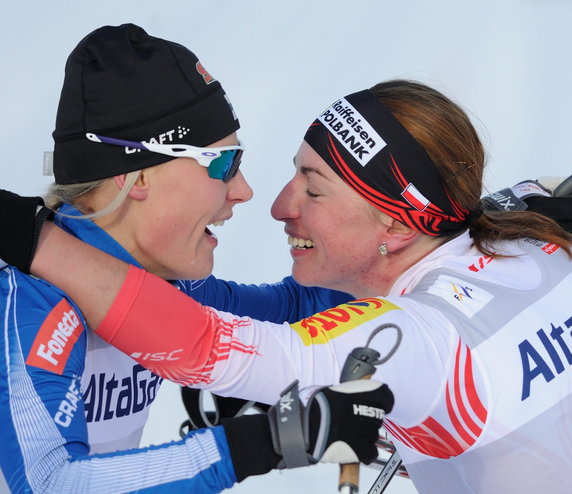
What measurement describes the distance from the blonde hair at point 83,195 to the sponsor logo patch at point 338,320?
54cm

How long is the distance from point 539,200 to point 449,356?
0.96m

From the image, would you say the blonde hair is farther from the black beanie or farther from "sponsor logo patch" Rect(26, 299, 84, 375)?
"sponsor logo patch" Rect(26, 299, 84, 375)

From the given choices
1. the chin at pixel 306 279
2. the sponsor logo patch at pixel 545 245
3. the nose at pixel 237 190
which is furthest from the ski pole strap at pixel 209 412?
the sponsor logo patch at pixel 545 245

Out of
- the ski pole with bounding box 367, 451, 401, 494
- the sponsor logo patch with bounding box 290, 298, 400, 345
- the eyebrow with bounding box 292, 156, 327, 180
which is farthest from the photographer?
the ski pole with bounding box 367, 451, 401, 494

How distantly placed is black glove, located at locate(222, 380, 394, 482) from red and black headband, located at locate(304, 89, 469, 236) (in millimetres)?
1000

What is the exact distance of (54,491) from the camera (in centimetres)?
164

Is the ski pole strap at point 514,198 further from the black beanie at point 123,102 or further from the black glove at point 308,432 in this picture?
the black glove at point 308,432

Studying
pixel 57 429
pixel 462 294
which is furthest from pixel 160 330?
pixel 462 294

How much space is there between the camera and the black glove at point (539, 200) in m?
2.81

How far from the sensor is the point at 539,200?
2.90 m

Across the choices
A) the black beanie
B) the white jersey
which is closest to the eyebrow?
the white jersey

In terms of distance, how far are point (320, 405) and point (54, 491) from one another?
53 cm

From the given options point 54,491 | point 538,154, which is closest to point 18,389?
point 54,491

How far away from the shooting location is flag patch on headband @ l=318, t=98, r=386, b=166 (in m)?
2.69
